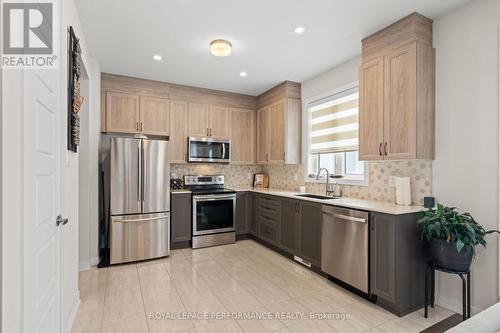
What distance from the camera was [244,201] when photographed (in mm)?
4738

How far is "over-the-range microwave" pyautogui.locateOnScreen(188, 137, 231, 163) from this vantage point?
4582mm

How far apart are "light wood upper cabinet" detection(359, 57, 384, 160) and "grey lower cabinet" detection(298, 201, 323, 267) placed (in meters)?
0.88

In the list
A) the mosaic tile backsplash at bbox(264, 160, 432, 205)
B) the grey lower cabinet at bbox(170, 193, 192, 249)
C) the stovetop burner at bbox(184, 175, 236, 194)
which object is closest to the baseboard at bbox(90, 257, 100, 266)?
the grey lower cabinet at bbox(170, 193, 192, 249)

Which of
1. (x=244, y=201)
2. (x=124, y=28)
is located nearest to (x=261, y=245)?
(x=244, y=201)

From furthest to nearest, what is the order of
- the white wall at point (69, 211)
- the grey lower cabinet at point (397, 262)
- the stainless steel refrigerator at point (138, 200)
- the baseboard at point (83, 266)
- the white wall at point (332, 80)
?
the stainless steel refrigerator at point (138, 200)
the white wall at point (332, 80)
the baseboard at point (83, 266)
the grey lower cabinet at point (397, 262)
the white wall at point (69, 211)

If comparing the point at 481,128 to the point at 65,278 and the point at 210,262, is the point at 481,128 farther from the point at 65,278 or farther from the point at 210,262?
the point at 65,278

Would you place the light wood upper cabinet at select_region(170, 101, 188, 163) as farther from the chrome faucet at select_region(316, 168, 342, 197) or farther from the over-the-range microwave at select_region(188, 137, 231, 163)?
the chrome faucet at select_region(316, 168, 342, 197)

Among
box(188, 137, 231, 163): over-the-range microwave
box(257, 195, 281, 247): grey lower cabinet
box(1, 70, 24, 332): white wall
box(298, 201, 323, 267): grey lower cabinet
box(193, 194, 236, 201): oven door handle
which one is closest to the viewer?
box(1, 70, 24, 332): white wall

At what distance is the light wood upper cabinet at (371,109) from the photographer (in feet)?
8.96

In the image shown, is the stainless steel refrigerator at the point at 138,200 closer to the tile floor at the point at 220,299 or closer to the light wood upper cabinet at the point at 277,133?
the tile floor at the point at 220,299

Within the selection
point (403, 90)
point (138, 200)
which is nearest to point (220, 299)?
point (138, 200)

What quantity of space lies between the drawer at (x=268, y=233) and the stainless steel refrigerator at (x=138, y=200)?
1547 millimetres

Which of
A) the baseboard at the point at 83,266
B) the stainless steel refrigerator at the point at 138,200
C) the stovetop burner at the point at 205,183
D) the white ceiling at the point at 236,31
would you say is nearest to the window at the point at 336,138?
the white ceiling at the point at 236,31

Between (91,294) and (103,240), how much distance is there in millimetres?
1352
